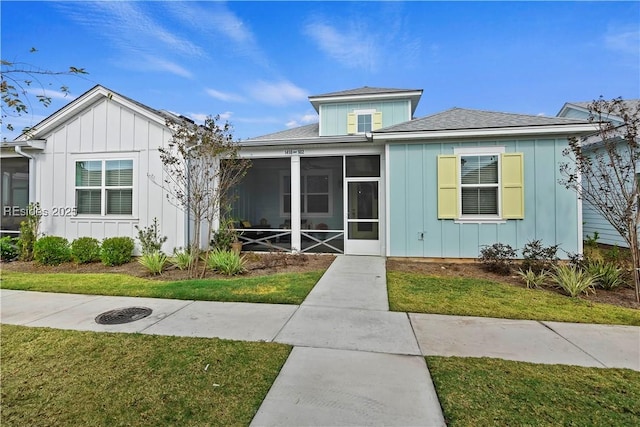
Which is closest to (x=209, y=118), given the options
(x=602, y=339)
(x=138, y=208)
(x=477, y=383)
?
(x=138, y=208)

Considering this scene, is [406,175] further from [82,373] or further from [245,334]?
[82,373]

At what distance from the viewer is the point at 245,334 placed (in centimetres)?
375

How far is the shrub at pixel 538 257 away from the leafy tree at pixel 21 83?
868cm

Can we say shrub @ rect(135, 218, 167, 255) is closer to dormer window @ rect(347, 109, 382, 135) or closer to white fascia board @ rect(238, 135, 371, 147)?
white fascia board @ rect(238, 135, 371, 147)

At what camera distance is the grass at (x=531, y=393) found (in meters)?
2.22

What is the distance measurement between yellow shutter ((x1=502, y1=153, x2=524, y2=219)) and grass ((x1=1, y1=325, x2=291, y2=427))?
7206 mm

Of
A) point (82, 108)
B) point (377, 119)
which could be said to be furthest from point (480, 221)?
point (82, 108)

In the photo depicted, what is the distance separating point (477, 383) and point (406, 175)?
6481 mm

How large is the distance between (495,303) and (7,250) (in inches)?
498

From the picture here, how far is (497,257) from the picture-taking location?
7.64 metres

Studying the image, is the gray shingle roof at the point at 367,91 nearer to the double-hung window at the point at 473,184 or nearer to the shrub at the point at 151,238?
the double-hung window at the point at 473,184

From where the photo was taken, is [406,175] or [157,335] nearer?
[157,335]

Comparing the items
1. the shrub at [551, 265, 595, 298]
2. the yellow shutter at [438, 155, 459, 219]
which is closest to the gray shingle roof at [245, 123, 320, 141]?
the yellow shutter at [438, 155, 459, 219]

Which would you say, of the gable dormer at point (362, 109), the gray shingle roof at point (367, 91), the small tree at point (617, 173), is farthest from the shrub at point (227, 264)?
the gray shingle roof at point (367, 91)
